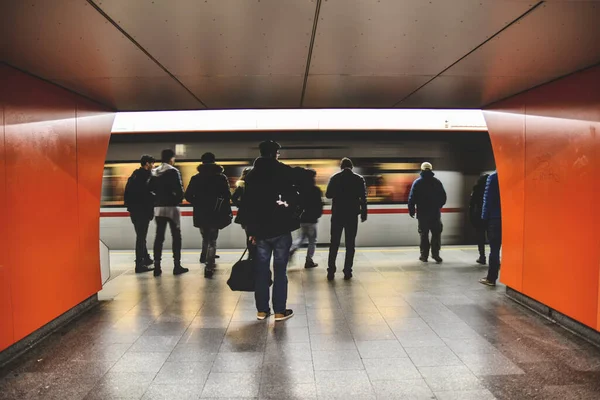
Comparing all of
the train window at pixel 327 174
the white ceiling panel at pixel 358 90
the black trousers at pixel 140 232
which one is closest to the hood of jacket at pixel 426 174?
the train window at pixel 327 174

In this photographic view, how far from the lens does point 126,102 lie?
5.26 metres

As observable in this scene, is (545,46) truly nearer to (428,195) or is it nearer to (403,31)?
(403,31)

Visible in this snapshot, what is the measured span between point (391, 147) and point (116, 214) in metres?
5.95

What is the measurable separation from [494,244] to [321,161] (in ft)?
12.7

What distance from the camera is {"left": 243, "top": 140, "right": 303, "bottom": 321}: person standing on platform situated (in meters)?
4.27

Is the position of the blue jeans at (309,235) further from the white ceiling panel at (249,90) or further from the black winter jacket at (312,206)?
the white ceiling panel at (249,90)

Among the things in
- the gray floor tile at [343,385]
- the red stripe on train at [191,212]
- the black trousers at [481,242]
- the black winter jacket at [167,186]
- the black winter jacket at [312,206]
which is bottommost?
the gray floor tile at [343,385]

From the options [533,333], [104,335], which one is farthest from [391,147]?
[104,335]

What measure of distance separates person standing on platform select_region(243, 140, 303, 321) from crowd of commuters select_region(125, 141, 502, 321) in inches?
0.4

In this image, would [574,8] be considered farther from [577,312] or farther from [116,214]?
[116,214]

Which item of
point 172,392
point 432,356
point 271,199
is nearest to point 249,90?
point 271,199

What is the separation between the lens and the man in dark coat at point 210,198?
254 inches

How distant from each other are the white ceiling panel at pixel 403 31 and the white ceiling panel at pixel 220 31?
187mm

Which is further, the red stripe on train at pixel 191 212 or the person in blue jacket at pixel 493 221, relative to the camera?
the red stripe on train at pixel 191 212
